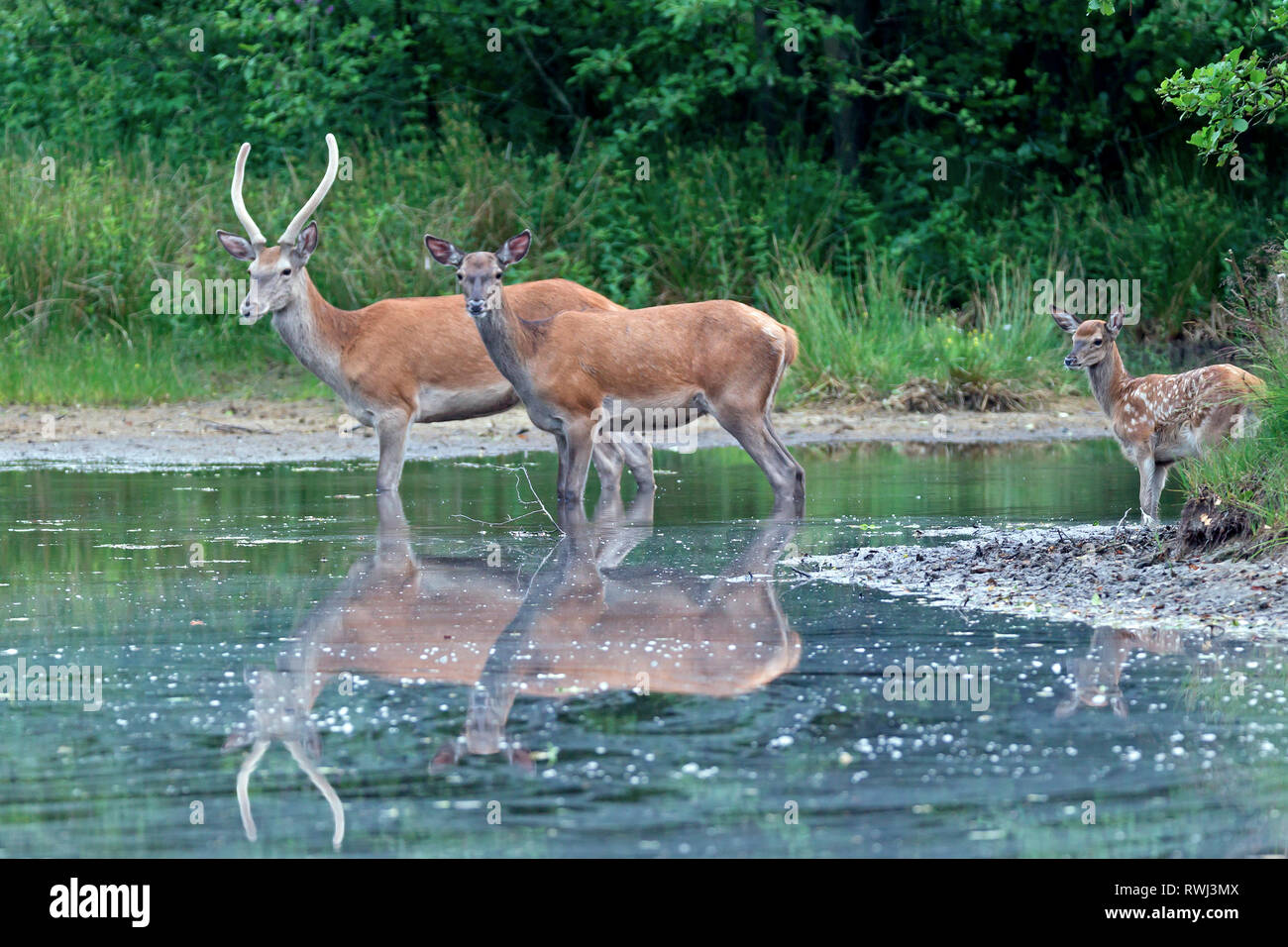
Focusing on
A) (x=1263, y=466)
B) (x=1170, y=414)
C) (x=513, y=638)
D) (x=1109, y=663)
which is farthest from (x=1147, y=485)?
(x=513, y=638)

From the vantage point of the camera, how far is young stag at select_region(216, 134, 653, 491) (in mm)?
13977

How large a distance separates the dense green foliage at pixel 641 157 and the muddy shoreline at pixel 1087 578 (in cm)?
938

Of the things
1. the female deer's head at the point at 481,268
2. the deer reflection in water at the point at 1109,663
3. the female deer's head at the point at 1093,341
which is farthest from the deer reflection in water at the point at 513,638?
the female deer's head at the point at 1093,341

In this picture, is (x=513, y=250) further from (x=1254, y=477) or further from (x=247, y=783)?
(x=247, y=783)

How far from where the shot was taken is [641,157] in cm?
2397

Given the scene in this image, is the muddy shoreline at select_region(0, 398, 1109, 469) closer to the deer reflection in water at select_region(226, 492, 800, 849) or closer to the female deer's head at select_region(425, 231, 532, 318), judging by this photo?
the female deer's head at select_region(425, 231, 532, 318)

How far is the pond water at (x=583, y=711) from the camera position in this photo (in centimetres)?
523

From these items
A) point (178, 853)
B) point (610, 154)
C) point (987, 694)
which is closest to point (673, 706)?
point (987, 694)

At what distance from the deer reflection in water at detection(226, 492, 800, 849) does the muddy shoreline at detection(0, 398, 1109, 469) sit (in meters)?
6.24

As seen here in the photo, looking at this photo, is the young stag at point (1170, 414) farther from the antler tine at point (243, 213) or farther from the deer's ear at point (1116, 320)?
the antler tine at point (243, 213)

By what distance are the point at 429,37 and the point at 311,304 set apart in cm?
1224

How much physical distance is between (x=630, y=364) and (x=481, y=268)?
117 centimetres

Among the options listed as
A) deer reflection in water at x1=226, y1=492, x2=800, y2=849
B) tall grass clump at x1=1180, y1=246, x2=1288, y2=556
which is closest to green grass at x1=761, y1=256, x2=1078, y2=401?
tall grass clump at x1=1180, y1=246, x2=1288, y2=556

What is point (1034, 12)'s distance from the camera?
24125mm
